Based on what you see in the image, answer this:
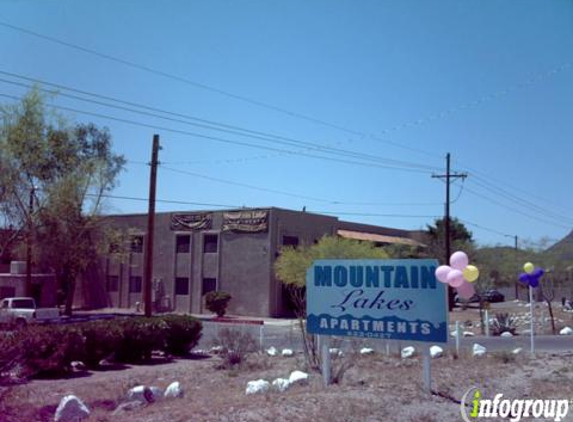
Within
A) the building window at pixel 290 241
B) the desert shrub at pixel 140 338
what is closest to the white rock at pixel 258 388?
the desert shrub at pixel 140 338

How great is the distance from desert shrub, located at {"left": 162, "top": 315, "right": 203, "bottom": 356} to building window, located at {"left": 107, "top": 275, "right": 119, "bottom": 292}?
32607 millimetres

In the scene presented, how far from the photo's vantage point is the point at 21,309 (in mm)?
28000

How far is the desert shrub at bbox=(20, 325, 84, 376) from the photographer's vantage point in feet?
43.2

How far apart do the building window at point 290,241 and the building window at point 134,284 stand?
13226 millimetres

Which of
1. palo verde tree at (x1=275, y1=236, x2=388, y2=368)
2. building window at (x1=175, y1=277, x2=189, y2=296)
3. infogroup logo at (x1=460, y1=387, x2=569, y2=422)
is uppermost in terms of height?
palo verde tree at (x1=275, y1=236, x2=388, y2=368)

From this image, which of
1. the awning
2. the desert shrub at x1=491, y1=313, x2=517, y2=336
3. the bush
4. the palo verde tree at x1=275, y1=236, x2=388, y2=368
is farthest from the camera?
the awning

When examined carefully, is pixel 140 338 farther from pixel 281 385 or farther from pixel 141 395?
pixel 281 385

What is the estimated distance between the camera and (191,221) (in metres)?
45.4

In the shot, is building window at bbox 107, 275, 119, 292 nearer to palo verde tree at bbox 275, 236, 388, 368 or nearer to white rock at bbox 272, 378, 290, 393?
palo verde tree at bbox 275, 236, 388, 368

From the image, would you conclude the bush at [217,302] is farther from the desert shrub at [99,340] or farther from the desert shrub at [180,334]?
the desert shrub at [99,340]

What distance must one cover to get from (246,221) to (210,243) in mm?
3703

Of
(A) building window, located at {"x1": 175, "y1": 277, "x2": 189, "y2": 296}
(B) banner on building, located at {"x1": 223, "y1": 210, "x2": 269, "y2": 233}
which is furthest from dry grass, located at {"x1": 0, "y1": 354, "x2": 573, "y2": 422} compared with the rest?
(A) building window, located at {"x1": 175, "y1": 277, "x2": 189, "y2": 296}

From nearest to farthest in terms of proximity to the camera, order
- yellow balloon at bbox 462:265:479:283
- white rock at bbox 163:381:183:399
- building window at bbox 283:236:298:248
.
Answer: yellow balloon at bbox 462:265:479:283
white rock at bbox 163:381:183:399
building window at bbox 283:236:298:248

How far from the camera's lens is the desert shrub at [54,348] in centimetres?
1316
